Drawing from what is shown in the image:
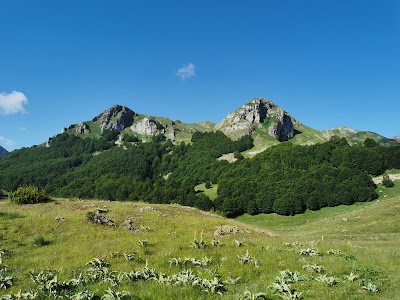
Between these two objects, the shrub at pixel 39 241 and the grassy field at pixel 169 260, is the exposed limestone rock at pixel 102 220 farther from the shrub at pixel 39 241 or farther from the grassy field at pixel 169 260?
the shrub at pixel 39 241

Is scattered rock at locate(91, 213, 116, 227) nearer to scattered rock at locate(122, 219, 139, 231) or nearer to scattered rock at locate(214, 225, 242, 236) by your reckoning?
scattered rock at locate(122, 219, 139, 231)

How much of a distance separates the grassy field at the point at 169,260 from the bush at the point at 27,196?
2135 millimetres

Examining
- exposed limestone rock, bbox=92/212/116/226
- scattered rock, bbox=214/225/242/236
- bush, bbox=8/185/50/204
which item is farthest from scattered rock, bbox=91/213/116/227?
bush, bbox=8/185/50/204

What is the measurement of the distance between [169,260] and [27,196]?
2559 centimetres

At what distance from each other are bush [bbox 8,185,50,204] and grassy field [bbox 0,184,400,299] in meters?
2.13

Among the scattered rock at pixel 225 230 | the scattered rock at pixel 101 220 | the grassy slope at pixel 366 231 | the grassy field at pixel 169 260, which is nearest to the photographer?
the grassy field at pixel 169 260

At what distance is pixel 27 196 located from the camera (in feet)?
119

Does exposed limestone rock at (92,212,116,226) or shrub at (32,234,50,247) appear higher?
exposed limestone rock at (92,212,116,226)

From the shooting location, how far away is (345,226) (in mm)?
57219

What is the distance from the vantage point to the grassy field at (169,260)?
12398mm

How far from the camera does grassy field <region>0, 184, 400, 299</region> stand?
12.4 meters

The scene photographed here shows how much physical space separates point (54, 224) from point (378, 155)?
138650 mm

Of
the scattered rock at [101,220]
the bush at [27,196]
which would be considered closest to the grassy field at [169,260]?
the scattered rock at [101,220]

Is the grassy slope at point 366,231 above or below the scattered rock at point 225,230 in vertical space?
below
